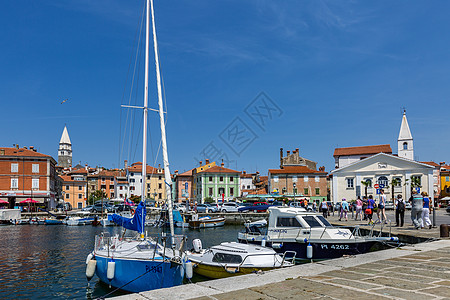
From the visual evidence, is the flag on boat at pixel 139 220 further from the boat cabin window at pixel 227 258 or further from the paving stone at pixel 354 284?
the paving stone at pixel 354 284

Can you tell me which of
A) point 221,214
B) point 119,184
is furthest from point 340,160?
point 119,184

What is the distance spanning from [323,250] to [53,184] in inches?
3021

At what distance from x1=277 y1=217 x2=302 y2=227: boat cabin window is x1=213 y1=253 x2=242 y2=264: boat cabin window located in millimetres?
5233

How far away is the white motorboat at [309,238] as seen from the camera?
17547 millimetres

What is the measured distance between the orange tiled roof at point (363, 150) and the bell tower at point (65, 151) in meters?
125

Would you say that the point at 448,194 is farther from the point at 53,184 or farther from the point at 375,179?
the point at 53,184

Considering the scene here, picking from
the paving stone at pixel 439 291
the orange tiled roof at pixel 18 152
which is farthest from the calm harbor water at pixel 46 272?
the orange tiled roof at pixel 18 152

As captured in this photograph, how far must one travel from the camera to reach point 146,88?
19.5m

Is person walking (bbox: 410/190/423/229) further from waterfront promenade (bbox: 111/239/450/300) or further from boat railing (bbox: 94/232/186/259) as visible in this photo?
boat railing (bbox: 94/232/186/259)

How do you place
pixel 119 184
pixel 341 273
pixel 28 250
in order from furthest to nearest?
pixel 119 184 < pixel 28 250 < pixel 341 273

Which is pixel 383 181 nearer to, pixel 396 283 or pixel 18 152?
pixel 396 283

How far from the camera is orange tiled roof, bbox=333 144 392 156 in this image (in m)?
82.5

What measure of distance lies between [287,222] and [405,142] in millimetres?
66242

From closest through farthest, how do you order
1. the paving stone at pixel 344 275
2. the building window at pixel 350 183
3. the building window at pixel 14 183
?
the paving stone at pixel 344 275
the building window at pixel 350 183
the building window at pixel 14 183
